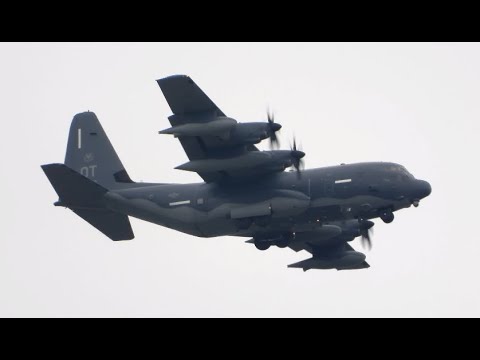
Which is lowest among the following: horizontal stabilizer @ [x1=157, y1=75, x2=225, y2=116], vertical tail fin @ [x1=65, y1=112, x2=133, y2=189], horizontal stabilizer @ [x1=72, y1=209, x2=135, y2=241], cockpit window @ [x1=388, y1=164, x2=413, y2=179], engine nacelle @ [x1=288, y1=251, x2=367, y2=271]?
engine nacelle @ [x1=288, y1=251, x2=367, y2=271]

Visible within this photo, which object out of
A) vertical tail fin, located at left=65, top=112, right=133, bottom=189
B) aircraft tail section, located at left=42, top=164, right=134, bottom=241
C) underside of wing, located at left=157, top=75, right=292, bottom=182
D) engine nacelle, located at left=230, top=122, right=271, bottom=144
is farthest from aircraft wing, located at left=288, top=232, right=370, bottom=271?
engine nacelle, located at left=230, top=122, right=271, bottom=144

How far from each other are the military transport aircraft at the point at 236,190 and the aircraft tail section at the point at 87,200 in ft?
0.14

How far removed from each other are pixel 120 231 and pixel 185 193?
13.0ft

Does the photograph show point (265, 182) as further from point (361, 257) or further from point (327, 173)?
point (361, 257)

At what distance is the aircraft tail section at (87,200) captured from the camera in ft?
151

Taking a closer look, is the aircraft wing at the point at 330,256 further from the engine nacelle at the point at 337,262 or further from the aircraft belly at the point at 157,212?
the aircraft belly at the point at 157,212

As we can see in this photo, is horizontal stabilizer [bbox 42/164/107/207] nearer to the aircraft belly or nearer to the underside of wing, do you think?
the aircraft belly

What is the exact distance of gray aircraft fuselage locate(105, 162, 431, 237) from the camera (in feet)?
148

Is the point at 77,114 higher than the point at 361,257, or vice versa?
the point at 77,114

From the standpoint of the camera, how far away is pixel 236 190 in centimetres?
4634

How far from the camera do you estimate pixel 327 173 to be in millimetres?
45875

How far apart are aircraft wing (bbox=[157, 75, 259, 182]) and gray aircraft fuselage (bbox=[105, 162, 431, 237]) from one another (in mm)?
1125

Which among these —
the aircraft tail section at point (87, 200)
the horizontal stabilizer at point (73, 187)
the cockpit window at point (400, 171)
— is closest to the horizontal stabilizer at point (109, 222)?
the aircraft tail section at point (87, 200)

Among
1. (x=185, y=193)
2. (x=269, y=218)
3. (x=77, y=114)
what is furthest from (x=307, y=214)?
(x=77, y=114)
